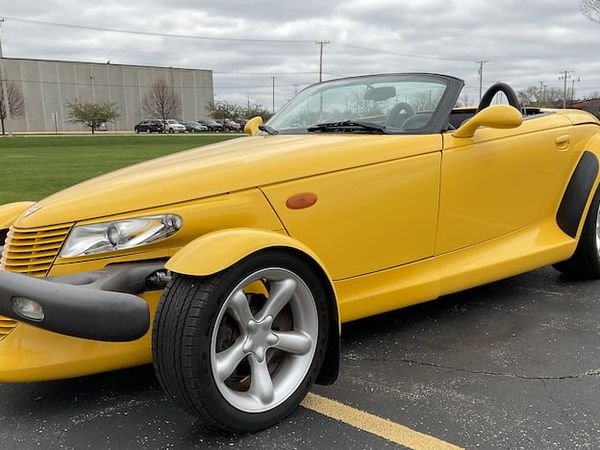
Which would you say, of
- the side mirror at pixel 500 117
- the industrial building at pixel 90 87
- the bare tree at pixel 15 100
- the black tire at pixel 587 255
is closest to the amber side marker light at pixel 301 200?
the side mirror at pixel 500 117

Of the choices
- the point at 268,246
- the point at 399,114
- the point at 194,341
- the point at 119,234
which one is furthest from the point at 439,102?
the point at 194,341

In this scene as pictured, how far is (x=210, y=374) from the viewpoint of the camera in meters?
2.12

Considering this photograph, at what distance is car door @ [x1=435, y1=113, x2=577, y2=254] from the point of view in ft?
10.4

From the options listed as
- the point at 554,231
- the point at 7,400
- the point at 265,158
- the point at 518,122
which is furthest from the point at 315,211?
the point at 554,231

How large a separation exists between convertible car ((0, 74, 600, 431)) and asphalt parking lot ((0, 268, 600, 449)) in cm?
24

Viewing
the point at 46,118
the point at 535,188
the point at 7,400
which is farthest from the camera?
the point at 46,118

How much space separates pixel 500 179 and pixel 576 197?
0.82 metres

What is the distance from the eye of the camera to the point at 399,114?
339 cm

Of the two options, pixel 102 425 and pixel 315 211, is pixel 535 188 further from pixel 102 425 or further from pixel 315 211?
pixel 102 425

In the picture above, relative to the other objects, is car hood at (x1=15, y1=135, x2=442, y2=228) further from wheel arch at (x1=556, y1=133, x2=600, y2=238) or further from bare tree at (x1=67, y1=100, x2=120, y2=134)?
bare tree at (x1=67, y1=100, x2=120, y2=134)

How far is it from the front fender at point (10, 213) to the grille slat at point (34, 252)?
72cm

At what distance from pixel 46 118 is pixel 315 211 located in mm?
82634

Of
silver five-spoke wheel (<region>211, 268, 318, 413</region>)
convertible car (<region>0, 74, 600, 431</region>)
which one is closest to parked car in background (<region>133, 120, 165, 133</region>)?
convertible car (<region>0, 74, 600, 431</region>)

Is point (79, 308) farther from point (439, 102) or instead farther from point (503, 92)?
point (503, 92)
